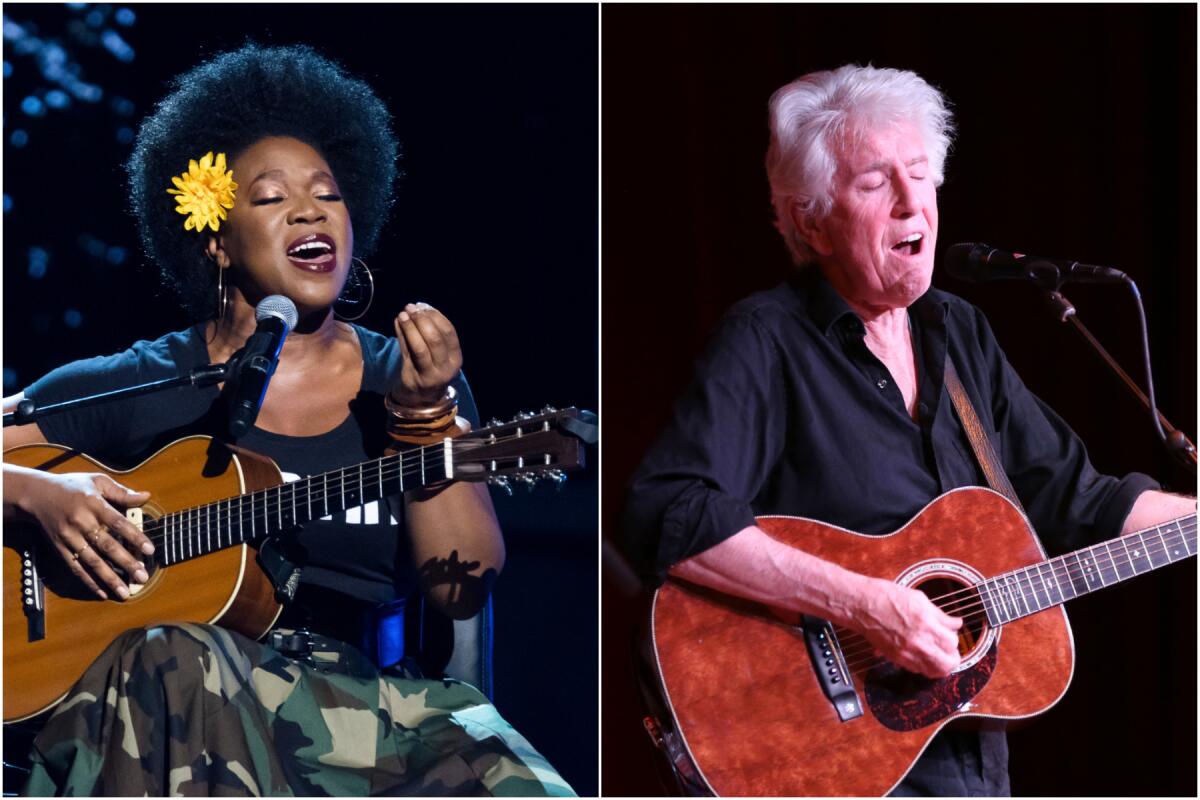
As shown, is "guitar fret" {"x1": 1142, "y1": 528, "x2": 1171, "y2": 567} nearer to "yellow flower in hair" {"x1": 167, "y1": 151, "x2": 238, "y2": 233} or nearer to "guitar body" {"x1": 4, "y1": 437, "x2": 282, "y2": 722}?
"guitar body" {"x1": 4, "y1": 437, "x2": 282, "y2": 722}

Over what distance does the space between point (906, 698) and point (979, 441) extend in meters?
0.59

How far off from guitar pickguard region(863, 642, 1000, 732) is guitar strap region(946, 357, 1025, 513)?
445 millimetres

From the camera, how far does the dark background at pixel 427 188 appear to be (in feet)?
10.1

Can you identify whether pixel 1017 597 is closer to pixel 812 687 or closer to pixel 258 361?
pixel 812 687

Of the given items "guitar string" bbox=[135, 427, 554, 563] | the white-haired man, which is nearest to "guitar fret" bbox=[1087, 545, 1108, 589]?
the white-haired man

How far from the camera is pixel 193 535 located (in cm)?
285

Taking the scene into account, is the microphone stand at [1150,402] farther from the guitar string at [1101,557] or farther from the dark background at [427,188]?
the dark background at [427,188]

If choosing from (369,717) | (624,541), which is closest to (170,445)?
(369,717)

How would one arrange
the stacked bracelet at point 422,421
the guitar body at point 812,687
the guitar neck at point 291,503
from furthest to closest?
the stacked bracelet at point 422,421 < the guitar neck at point 291,503 < the guitar body at point 812,687

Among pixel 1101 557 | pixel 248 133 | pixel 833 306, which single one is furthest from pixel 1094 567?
pixel 248 133

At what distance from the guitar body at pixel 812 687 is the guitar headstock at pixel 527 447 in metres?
0.34

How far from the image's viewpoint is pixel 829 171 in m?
2.79

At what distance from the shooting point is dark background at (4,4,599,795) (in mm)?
3090

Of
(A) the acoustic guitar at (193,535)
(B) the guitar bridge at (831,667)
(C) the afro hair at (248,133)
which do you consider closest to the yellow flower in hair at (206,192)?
(C) the afro hair at (248,133)
